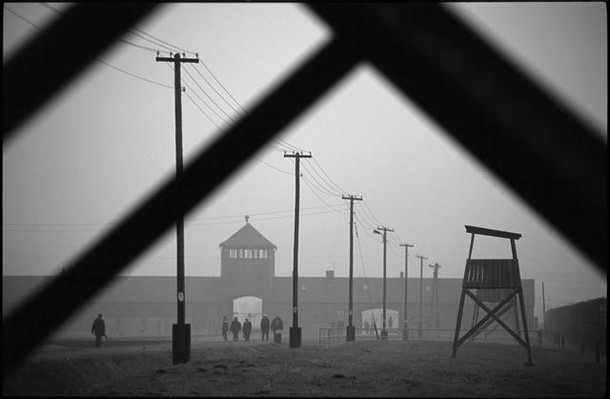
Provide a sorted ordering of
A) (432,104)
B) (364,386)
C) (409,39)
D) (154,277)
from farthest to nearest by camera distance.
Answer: (154,277), (364,386), (432,104), (409,39)

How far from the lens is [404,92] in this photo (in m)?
1.49

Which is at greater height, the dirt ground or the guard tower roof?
the guard tower roof

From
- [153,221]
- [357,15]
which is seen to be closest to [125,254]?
[153,221]

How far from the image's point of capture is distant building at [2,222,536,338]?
253ft

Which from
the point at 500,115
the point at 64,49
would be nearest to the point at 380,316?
the point at 64,49

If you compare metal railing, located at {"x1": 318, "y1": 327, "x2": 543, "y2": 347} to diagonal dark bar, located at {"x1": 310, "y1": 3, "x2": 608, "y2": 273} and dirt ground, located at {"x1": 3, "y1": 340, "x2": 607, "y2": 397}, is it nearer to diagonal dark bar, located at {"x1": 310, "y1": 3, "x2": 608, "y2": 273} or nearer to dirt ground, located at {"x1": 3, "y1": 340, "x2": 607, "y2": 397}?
dirt ground, located at {"x1": 3, "y1": 340, "x2": 607, "y2": 397}

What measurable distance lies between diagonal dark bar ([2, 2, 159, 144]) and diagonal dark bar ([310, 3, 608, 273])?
553 mm

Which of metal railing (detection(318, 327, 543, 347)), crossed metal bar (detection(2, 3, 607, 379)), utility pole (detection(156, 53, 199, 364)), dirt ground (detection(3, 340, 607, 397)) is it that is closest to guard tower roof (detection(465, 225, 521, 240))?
dirt ground (detection(3, 340, 607, 397))

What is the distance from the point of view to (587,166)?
120 centimetres

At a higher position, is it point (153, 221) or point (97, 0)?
point (97, 0)

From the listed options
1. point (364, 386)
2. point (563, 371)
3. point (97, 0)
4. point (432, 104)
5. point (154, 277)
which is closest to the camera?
point (432, 104)

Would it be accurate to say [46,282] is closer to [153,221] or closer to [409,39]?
[153,221]

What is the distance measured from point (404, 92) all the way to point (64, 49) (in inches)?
30.4

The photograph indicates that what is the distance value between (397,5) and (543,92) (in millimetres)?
318
